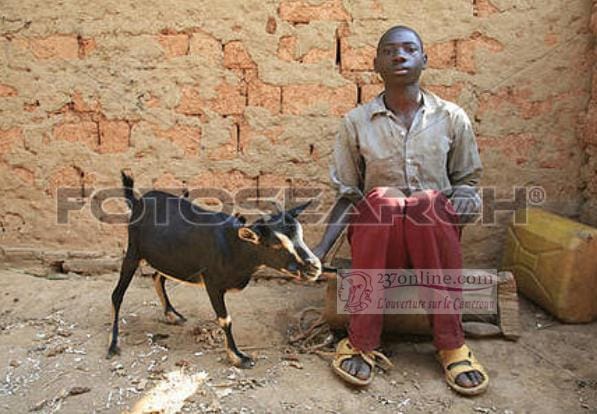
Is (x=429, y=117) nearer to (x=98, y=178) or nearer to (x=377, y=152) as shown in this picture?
(x=377, y=152)

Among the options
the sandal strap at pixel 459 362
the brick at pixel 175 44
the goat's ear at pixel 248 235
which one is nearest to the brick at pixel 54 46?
the brick at pixel 175 44

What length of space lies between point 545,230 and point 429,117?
1.01m

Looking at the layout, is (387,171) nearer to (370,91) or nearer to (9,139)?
(370,91)

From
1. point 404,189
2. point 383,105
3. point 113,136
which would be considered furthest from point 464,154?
point 113,136

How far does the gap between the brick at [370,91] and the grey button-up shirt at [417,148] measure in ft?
2.04

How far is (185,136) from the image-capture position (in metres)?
3.65

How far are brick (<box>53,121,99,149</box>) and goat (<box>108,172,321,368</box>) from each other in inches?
42.5

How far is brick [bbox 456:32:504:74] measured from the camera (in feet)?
11.4

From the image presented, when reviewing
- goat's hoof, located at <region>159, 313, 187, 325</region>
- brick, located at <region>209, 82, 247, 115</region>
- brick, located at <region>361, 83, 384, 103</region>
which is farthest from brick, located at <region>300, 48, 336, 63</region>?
goat's hoof, located at <region>159, 313, 187, 325</region>

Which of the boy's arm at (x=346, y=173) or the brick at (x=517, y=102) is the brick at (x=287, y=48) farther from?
the brick at (x=517, y=102)

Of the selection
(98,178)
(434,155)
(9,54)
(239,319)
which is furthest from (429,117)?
(9,54)

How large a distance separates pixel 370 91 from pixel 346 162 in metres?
0.80

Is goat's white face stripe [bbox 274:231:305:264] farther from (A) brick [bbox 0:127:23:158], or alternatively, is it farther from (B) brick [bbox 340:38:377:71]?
(A) brick [bbox 0:127:23:158]

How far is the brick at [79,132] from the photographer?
3.69 m
